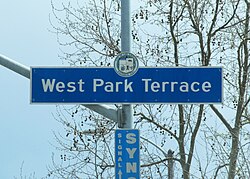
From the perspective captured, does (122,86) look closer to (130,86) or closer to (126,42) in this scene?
(130,86)

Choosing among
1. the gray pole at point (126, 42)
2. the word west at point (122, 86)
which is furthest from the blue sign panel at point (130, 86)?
the gray pole at point (126, 42)

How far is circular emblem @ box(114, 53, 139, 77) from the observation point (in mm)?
6039

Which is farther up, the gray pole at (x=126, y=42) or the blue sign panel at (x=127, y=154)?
the gray pole at (x=126, y=42)

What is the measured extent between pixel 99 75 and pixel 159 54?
7012 mm

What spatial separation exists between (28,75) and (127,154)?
1239 millimetres

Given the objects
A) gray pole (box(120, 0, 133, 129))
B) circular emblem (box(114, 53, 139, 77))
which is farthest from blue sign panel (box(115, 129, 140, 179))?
circular emblem (box(114, 53, 139, 77))

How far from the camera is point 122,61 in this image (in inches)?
240

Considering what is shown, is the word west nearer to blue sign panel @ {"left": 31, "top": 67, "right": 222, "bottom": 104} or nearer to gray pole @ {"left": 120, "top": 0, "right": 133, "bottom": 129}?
blue sign panel @ {"left": 31, "top": 67, "right": 222, "bottom": 104}

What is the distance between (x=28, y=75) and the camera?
6344 mm

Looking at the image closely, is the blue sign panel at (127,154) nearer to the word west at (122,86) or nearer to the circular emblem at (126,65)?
the word west at (122,86)

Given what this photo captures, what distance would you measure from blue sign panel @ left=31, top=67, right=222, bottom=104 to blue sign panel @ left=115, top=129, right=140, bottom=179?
30 cm

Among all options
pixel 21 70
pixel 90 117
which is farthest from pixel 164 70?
pixel 90 117

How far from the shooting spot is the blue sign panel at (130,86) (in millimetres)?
6004

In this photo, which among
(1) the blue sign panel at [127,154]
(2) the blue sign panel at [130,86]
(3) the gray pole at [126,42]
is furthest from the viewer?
(3) the gray pole at [126,42]
